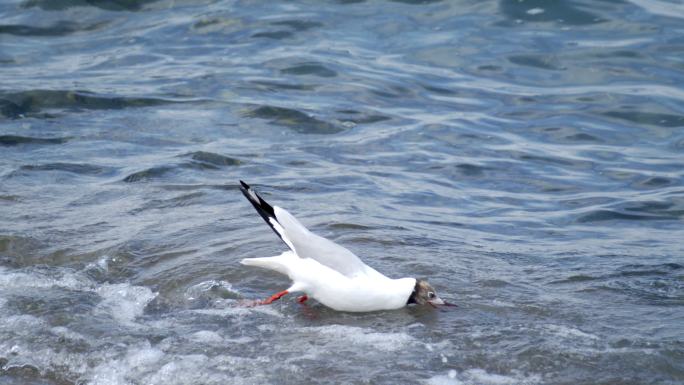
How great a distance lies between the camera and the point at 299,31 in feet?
44.8

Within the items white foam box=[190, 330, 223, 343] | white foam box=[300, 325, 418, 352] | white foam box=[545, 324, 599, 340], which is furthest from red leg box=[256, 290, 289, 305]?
white foam box=[545, 324, 599, 340]

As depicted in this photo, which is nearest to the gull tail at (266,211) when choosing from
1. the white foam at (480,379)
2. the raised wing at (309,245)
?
the raised wing at (309,245)

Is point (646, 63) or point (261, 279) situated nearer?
point (261, 279)

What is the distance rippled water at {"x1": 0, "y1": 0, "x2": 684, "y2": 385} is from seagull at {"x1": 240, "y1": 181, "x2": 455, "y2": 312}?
0.34 ft

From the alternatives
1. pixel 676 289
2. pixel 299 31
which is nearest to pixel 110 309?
pixel 676 289

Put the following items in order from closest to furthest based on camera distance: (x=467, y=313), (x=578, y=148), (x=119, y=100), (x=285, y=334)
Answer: (x=285, y=334), (x=467, y=313), (x=578, y=148), (x=119, y=100)

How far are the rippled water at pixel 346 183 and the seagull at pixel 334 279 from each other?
4.1 inches

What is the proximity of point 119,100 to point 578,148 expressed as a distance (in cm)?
497

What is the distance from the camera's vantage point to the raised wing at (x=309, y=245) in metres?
5.64

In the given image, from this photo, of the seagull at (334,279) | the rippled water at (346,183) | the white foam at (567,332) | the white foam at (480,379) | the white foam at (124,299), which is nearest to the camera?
the white foam at (480,379)

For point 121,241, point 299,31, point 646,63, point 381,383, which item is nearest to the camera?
point 381,383

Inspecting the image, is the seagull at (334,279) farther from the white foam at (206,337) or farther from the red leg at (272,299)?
the white foam at (206,337)

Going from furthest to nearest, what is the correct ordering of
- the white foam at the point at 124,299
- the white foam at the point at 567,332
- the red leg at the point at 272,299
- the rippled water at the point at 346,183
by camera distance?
the red leg at the point at 272,299, the white foam at the point at 124,299, the white foam at the point at 567,332, the rippled water at the point at 346,183

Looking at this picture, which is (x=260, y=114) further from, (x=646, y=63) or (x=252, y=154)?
(x=646, y=63)
